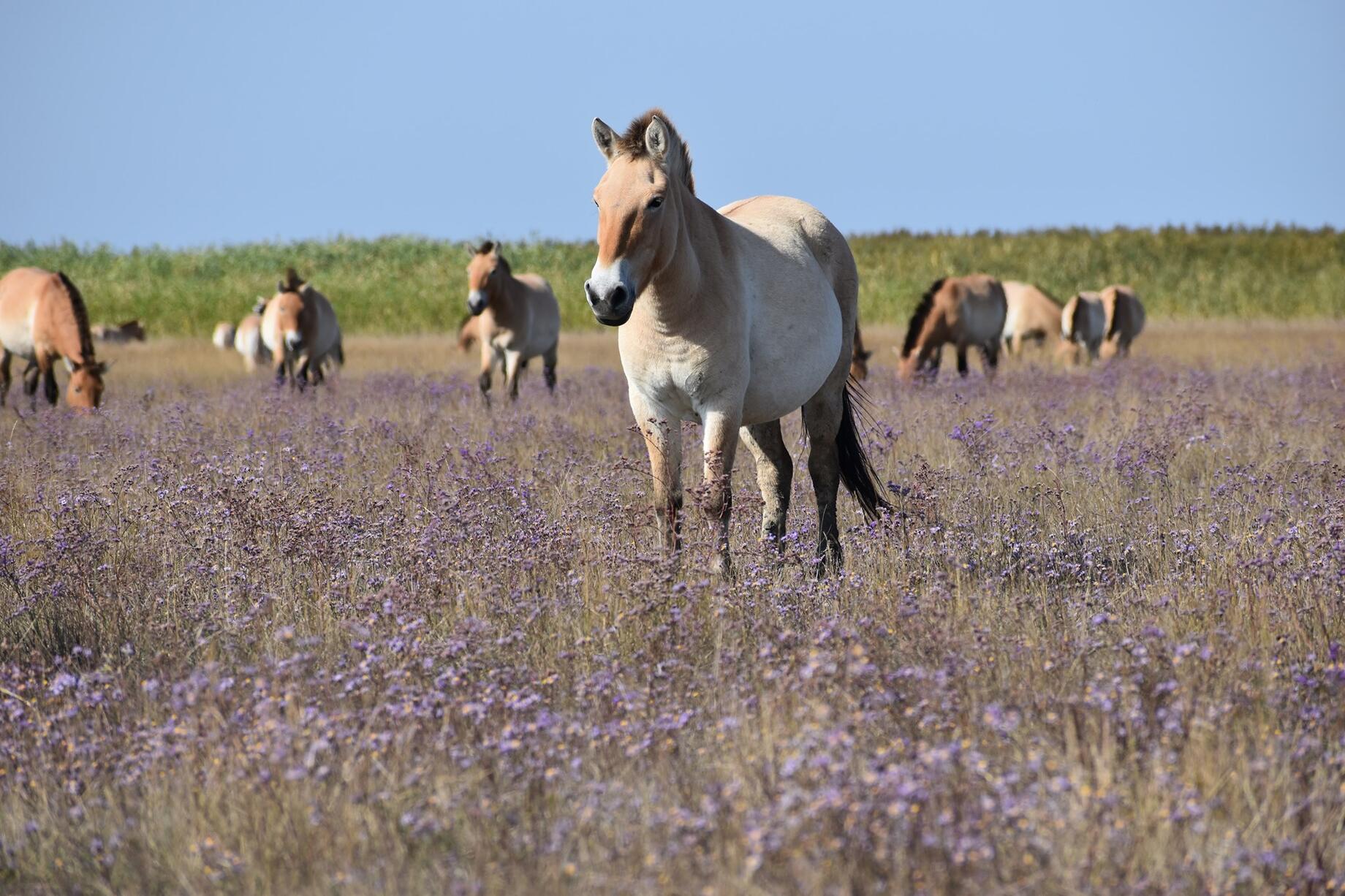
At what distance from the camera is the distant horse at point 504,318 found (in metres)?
14.9

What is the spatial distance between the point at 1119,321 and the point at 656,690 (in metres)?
23.2

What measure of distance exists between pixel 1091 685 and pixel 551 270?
43.5 meters

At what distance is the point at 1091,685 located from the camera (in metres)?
3.12

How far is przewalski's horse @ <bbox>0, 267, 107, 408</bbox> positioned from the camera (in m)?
12.8

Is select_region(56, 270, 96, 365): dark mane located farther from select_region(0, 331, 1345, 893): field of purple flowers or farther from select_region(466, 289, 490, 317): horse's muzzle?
select_region(0, 331, 1345, 893): field of purple flowers

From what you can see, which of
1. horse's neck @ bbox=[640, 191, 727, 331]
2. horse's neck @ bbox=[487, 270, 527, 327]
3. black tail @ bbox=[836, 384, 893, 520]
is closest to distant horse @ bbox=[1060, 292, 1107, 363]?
horse's neck @ bbox=[487, 270, 527, 327]

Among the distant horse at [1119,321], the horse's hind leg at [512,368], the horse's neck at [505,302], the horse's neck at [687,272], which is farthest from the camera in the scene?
the distant horse at [1119,321]

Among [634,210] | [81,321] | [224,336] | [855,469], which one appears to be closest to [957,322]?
[81,321]

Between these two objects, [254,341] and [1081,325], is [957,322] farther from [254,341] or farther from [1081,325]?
[254,341]

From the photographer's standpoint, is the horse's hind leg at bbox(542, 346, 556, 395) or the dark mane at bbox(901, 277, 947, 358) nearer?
the horse's hind leg at bbox(542, 346, 556, 395)

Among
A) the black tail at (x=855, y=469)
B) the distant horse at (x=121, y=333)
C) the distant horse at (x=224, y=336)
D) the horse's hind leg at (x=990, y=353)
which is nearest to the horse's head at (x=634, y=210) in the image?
the black tail at (x=855, y=469)

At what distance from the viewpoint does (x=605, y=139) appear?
203 inches

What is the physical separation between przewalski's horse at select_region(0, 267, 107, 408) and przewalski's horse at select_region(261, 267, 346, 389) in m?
2.92

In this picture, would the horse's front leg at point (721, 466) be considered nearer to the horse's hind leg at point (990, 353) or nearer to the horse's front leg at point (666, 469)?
the horse's front leg at point (666, 469)
